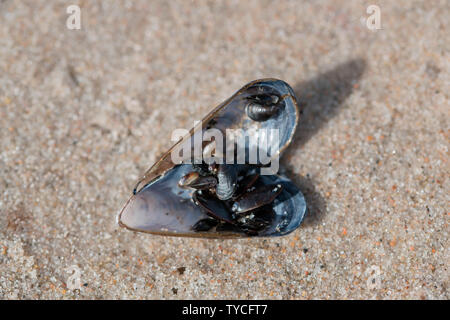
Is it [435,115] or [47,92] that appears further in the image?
[47,92]

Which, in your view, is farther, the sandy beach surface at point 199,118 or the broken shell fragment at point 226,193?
the sandy beach surface at point 199,118

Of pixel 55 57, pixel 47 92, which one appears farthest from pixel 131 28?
pixel 47 92

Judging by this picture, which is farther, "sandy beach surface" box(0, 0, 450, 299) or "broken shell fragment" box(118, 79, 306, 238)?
"sandy beach surface" box(0, 0, 450, 299)

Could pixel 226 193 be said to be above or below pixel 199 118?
below

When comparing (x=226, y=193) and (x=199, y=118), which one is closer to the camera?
(x=226, y=193)

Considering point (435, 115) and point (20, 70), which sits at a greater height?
point (20, 70)
